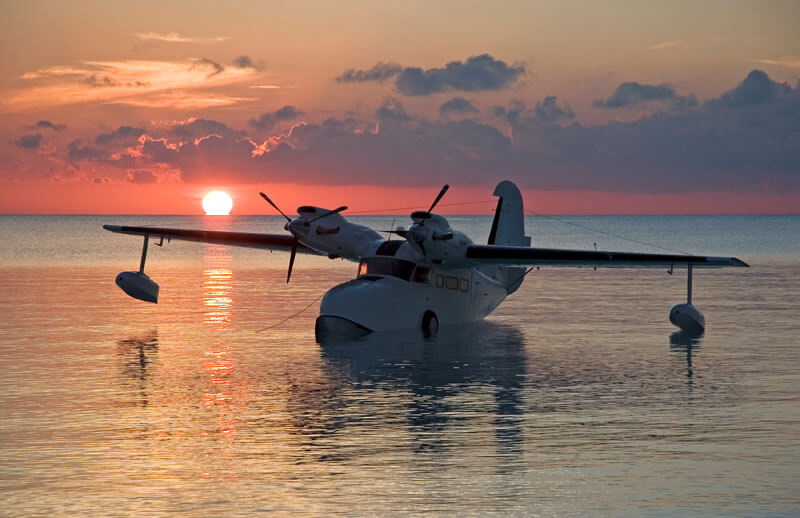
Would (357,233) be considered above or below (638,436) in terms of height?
above

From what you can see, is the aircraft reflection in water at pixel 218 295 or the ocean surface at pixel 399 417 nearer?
the ocean surface at pixel 399 417

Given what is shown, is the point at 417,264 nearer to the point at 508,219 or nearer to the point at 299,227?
the point at 299,227

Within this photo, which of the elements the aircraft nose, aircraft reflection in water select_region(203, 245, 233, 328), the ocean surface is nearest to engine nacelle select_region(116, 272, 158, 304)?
the ocean surface

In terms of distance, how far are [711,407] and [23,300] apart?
102 ft

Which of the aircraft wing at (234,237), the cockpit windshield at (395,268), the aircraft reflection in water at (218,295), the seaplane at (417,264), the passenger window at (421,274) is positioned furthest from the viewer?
the aircraft wing at (234,237)

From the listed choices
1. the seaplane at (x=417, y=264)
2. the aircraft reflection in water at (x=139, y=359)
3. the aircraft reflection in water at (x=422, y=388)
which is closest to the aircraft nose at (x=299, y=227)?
the seaplane at (x=417, y=264)

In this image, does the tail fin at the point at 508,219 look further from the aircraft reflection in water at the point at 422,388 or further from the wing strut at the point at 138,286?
the wing strut at the point at 138,286

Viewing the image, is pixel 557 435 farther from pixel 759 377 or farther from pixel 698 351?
pixel 698 351

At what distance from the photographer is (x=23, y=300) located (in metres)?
41.1

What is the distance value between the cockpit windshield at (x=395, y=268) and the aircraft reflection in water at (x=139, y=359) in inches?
266

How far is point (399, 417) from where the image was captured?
17.3 meters

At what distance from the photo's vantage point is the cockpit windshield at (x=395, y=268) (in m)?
30.7

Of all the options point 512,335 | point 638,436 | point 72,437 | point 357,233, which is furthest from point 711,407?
point 357,233

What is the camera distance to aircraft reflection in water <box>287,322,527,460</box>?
16.2 metres
